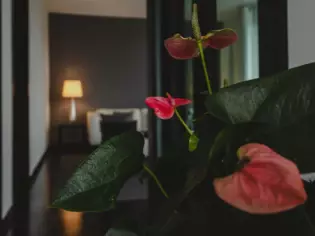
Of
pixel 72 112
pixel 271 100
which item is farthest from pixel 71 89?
pixel 271 100

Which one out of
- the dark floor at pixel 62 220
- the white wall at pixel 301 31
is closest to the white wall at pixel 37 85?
the dark floor at pixel 62 220

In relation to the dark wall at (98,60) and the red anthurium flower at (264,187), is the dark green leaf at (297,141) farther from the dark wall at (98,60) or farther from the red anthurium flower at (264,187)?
the dark wall at (98,60)

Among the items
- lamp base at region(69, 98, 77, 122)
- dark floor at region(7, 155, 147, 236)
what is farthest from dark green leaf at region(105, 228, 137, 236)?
lamp base at region(69, 98, 77, 122)

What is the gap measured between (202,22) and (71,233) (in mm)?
1866

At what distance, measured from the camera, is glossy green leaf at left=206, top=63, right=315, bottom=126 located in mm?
402

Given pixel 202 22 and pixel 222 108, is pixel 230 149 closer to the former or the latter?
pixel 222 108

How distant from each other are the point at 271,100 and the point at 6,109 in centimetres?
311

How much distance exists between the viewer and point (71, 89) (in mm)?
7586

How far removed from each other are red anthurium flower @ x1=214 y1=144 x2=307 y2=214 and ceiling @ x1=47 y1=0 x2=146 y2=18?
7459 mm

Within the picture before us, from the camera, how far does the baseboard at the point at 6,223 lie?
2.95 m

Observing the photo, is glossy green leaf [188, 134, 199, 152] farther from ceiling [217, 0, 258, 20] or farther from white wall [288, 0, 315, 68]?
ceiling [217, 0, 258, 20]

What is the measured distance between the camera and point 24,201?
4.02 m

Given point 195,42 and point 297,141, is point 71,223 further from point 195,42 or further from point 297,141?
point 297,141

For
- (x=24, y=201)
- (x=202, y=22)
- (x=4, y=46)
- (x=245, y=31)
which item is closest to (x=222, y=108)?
(x=202, y=22)
